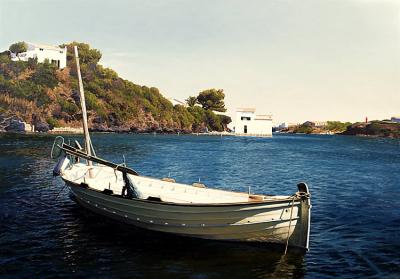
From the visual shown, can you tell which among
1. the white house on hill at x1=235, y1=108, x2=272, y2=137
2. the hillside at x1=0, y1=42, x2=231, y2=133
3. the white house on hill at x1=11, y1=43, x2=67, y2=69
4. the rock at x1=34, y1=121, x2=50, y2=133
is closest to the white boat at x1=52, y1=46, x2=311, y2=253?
the rock at x1=34, y1=121, x2=50, y2=133

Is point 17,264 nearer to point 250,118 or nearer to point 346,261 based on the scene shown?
point 346,261

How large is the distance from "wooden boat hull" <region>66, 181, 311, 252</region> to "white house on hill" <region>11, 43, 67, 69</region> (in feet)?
579

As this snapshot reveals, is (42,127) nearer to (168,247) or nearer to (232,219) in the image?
(168,247)

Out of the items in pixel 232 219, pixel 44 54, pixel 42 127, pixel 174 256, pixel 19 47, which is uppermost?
pixel 19 47

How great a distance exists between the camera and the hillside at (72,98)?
151125 millimetres

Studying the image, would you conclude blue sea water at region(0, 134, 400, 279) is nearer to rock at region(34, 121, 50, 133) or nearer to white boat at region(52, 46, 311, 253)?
white boat at region(52, 46, 311, 253)

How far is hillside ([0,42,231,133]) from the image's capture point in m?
151

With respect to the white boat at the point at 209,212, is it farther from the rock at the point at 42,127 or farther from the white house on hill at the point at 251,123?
the white house on hill at the point at 251,123

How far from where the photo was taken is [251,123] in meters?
191

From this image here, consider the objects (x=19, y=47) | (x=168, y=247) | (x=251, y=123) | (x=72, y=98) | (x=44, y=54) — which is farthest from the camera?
(x=251, y=123)

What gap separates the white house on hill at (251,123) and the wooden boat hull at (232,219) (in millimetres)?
167235

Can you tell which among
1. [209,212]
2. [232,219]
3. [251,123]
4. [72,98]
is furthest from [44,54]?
[232,219]

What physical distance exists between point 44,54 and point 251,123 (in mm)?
108764

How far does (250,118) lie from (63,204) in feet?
538
